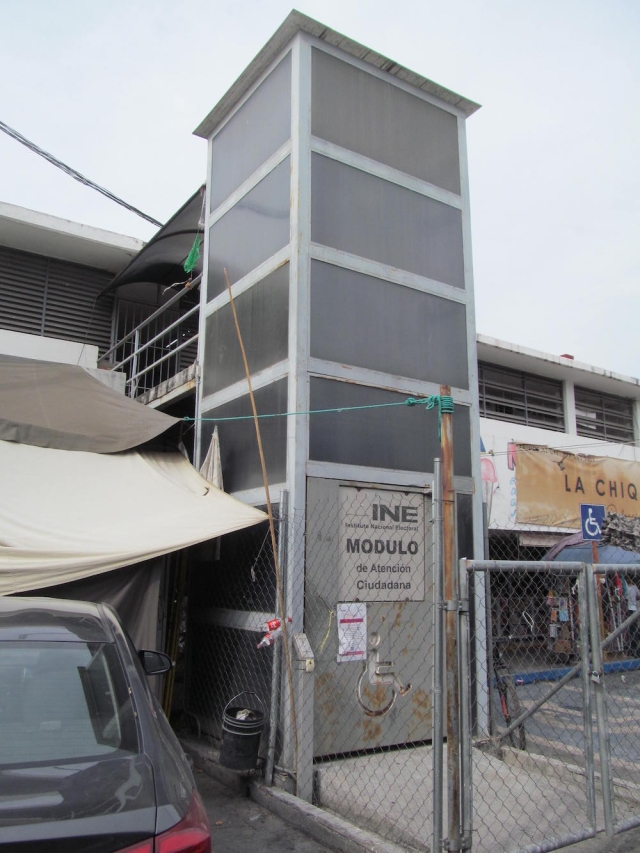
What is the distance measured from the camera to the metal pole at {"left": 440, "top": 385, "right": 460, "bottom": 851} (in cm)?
369

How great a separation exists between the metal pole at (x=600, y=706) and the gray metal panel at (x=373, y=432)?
2766 millimetres

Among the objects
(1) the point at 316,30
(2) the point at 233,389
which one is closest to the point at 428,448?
(2) the point at 233,389

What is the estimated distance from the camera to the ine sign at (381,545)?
6.45m

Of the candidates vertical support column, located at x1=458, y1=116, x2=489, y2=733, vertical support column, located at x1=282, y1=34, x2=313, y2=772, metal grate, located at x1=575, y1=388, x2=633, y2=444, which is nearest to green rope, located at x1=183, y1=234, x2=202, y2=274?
vertical support column, located at x1=282, y1=34, x2=313, y2=772

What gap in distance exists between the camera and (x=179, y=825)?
240 cm

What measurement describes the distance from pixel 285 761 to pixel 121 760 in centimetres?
328

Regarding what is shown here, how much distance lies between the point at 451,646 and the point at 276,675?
2.50 meters

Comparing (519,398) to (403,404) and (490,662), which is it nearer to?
(490,662)

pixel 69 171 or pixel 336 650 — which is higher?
pixel 69 171

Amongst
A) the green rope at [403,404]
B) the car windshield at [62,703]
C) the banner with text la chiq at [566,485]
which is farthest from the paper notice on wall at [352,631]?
the banner with text la chiq at [566,485]

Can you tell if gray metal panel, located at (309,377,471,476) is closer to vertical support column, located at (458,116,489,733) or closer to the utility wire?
vertical support column, located at (458,116,489,733)

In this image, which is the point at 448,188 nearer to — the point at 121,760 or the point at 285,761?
the point at 285,761

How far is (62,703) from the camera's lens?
10.1ft

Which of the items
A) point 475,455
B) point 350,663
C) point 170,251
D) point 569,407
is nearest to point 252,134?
point 170,251
